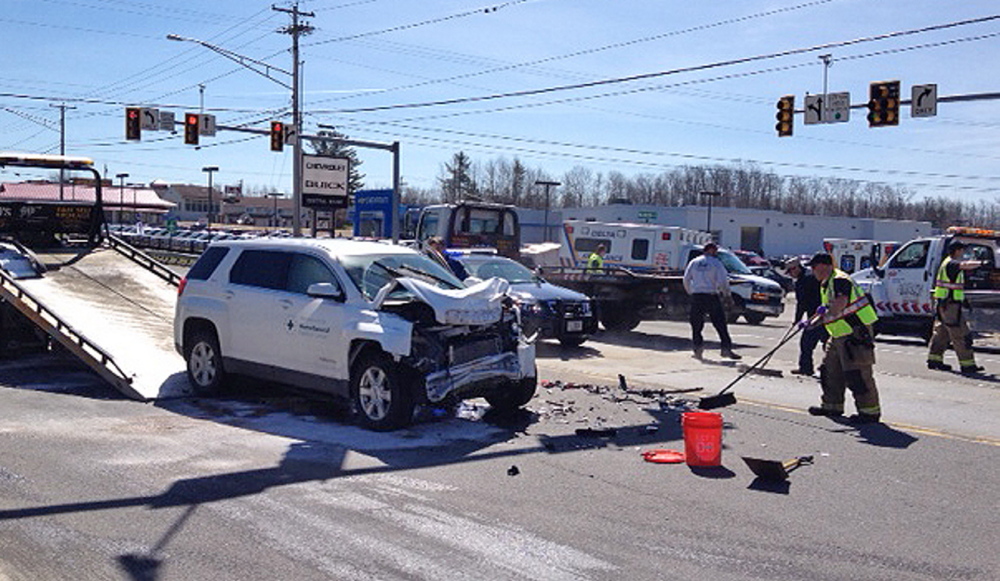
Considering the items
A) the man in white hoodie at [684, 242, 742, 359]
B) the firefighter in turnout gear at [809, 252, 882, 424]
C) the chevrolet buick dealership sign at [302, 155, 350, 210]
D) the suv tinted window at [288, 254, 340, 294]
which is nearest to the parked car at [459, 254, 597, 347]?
the man in white hoodie at [684, 242, 742, 359]

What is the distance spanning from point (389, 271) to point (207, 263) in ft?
8.47

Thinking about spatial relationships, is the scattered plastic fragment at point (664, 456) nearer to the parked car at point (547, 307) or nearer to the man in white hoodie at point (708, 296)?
the parked car at point (547, 307)

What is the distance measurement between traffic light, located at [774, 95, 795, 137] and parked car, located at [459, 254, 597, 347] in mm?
13311

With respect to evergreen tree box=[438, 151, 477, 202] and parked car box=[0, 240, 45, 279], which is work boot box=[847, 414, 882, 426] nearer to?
parked car box=[0, 240, 45, 279]

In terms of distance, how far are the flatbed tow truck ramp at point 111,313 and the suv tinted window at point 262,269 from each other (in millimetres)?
1510

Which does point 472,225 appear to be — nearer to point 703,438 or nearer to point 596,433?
point 596,433

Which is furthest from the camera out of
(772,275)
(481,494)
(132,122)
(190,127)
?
(772,275)

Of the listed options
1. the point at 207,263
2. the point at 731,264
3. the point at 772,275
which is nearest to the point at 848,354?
the point at 207,263

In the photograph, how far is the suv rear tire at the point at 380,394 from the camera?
9117 mm

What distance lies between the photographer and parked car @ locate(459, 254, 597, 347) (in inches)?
635

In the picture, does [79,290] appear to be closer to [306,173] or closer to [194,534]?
[194,534]

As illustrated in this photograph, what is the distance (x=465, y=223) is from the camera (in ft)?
93.8

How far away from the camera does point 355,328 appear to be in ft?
30.8

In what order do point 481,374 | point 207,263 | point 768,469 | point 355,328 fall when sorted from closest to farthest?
point 768,469, point 355,328, point 481,374, point 207,263
